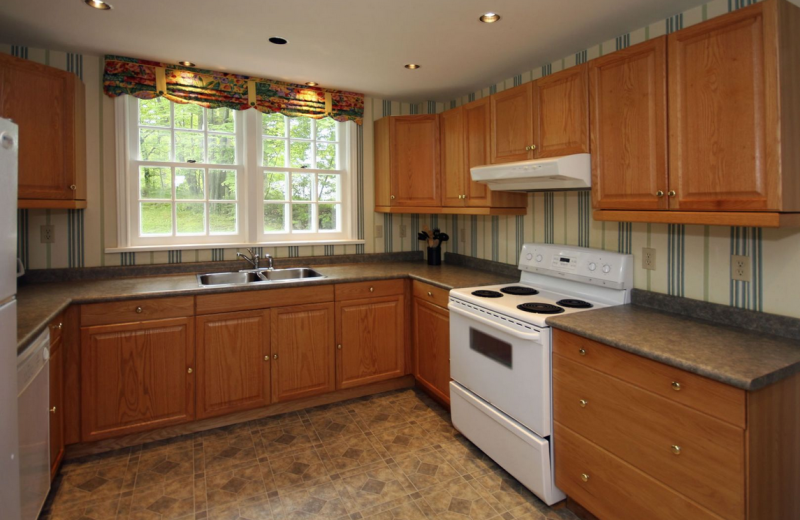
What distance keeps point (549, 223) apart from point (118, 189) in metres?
2.85

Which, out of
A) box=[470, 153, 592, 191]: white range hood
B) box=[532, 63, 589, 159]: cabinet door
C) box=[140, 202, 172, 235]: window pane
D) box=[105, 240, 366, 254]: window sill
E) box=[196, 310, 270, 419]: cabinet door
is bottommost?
box=[196, 310, 270, 419]: cabinet door

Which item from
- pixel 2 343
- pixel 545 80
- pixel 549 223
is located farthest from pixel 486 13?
pixel 2 343

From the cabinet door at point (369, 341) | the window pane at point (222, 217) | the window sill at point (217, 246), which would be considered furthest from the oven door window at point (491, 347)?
the window pane at point (222, 217)

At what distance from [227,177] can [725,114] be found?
3.07 metres

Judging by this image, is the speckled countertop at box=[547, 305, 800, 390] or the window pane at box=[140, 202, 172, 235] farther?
the window pane at box=[140, 202, 172, 235]

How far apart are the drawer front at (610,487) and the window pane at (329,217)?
2.46m

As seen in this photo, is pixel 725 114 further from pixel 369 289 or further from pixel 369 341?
pixel 369 341

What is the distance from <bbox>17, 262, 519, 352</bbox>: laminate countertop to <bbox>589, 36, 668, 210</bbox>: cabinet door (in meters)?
1.09

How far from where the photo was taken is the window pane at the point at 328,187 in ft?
12.6

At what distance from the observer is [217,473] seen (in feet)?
7.91

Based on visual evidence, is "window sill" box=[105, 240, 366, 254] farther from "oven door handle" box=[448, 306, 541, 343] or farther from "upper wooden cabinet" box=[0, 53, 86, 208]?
"oven door handle" box=[448, 306, 541, 343]

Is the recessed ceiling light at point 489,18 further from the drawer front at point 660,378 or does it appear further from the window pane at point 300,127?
the window pane at point 300,127

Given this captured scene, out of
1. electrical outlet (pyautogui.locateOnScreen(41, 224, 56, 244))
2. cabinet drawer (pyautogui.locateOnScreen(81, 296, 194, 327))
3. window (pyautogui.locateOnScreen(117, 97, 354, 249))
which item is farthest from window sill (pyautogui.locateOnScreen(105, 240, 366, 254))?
cabinet drawer (pyautogui.locateOnScreen(81, 296, 194, 327))

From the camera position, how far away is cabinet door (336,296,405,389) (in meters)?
3.23
